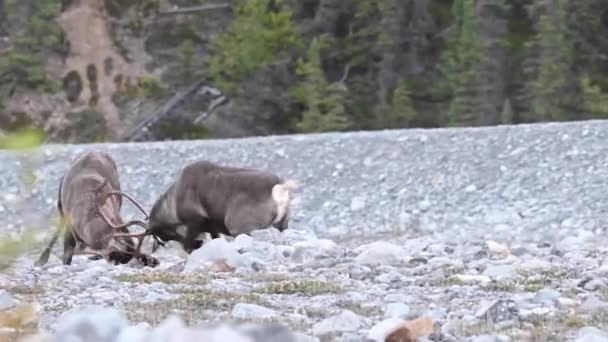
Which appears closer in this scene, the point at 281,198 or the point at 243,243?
the point at 243,243

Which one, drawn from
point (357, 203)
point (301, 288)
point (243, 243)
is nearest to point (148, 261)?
point (243, 243)

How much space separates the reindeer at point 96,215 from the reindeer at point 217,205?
24.0 inches

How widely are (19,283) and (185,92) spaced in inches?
1170

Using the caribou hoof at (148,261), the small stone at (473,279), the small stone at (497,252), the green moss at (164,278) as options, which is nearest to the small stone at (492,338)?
Result: the small stone at (473,279)

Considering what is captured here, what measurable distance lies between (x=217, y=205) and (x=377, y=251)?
320 cm

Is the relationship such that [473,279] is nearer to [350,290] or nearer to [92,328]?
[350,290]

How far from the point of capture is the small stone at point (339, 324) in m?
6.94

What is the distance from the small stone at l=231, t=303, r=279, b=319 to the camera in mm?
7488

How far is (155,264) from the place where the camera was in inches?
490

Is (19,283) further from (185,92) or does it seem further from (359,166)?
(185,92)

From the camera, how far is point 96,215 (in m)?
13.6

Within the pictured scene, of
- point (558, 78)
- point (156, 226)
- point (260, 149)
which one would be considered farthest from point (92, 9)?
point (156, 226)

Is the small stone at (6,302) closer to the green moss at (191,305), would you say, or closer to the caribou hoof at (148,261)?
the green moss at (191,305)

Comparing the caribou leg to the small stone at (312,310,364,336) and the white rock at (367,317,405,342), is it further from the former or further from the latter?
the white rock at (367,317,405,342)
